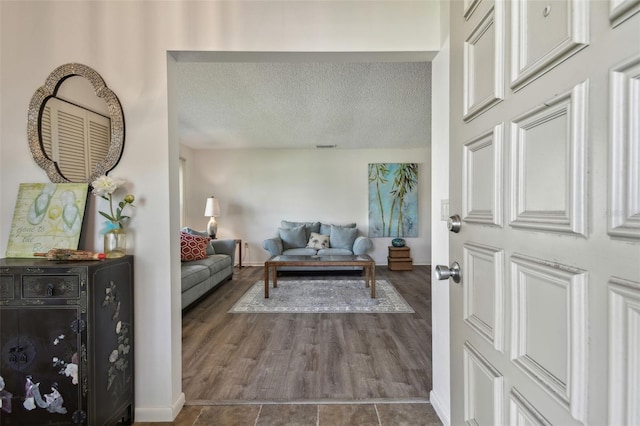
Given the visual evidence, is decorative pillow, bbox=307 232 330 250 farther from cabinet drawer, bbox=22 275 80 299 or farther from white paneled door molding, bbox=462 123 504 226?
white paneled door molding, bbox=462 123 504 226

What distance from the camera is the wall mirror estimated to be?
1.50 metres

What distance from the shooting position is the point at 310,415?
1.59 m

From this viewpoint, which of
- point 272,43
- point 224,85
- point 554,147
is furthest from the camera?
point 224,85

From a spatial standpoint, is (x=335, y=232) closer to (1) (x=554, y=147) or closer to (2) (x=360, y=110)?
(2) (x=360, y=110)

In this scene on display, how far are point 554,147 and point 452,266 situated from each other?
1.60 feet

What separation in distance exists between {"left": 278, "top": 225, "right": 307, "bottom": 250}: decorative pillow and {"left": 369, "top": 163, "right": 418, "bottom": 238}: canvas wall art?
1.50m

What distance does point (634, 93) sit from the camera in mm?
392

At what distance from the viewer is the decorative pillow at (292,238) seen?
530cm

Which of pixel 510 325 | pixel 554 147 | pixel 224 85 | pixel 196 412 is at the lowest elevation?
pixel 196 412

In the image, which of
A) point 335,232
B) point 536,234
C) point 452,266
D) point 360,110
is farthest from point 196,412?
point 335,232

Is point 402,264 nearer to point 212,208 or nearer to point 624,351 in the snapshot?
point 212,208

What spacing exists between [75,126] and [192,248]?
2.49 meters

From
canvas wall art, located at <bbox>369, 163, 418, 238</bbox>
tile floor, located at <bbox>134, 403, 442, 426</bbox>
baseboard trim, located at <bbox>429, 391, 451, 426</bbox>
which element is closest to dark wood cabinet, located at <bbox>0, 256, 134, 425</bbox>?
tile floor, located at <bbox>134, 403, 442, 426</bbox>

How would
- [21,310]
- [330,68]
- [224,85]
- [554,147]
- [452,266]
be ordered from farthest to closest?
[224,85], [330,68], [21,310], [452,266], [554,147]
